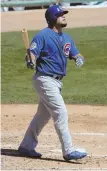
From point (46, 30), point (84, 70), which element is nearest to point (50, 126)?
point (46, 30)

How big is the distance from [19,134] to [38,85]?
6.04ft

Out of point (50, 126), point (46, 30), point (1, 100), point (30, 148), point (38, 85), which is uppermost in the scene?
point (46, 30)

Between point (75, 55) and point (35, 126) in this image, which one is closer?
point (75, 55)

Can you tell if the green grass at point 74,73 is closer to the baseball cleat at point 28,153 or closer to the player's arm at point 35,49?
the baseball cleat at point 28,153

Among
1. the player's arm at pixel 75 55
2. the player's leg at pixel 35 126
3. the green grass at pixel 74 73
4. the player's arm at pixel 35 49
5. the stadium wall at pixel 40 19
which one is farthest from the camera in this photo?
the stadium wall at pixel 40 19

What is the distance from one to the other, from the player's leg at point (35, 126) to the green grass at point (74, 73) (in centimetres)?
371

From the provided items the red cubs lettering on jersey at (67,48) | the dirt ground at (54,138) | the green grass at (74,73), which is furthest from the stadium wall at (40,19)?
the red cubs lettering on jersey at (67,48)

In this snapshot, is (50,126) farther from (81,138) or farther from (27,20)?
(27,20)

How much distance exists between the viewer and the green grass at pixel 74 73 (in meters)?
11.7

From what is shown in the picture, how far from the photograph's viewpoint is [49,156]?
7.43 meters

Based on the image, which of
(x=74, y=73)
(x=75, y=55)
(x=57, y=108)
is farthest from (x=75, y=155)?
(x=74, y=73)

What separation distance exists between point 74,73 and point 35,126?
273 inches

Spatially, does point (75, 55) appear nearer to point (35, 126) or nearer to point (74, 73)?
point (35, 126)

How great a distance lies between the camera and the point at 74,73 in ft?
46.8
